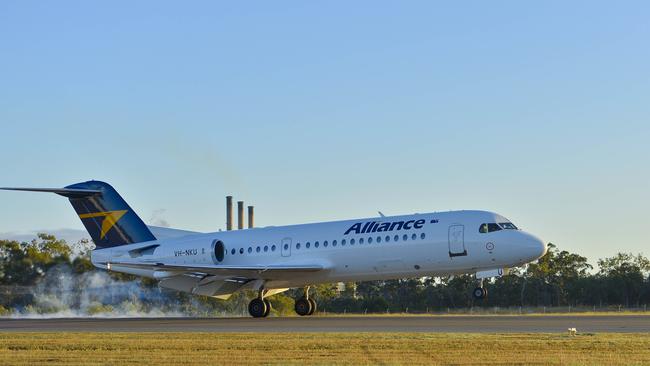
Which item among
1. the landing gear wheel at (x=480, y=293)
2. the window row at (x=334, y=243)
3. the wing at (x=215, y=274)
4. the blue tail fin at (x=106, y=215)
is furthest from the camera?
the blue tail fin at (x=106, y=215)

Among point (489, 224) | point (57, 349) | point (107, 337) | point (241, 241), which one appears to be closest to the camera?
point (57, 349)

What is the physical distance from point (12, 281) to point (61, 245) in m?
12.8

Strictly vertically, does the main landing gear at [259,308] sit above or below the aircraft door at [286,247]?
below

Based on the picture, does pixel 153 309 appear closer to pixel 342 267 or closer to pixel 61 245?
pixel 342 267

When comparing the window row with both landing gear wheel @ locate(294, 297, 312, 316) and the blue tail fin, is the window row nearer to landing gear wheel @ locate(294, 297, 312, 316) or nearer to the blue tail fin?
landing gear wheel @ locate(294, 297, 312, 316)

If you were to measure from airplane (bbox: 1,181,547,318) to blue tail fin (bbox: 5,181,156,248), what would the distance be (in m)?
0.05

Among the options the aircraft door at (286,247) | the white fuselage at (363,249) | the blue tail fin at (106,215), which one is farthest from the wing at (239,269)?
the blue tail fin at (106,215)

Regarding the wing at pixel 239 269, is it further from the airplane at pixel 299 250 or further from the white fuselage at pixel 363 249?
the white fuselage at pixel 363 249

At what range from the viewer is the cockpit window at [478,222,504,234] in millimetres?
39312

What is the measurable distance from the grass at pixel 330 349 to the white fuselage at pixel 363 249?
13.5m

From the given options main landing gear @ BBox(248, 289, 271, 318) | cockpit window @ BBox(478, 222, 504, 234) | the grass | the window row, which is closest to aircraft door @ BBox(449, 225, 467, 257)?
cockpit window @ BBox(478, 222, 504, 234)

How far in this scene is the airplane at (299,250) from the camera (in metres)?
39.4

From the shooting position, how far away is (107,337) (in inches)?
1051

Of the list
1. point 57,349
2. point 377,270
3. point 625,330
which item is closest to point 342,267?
point 377,270
